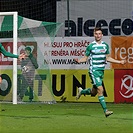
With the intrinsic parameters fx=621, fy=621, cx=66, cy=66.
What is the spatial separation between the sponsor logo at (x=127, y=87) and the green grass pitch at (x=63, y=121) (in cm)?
374

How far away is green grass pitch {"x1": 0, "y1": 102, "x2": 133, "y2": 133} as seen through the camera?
11.9 m

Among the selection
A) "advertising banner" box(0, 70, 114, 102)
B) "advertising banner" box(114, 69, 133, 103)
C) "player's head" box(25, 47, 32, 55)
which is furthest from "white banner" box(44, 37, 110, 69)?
"advertising banner" box(114, 69, 133, 103)

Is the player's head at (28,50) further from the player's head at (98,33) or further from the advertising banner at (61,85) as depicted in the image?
the player's head at (98,33)

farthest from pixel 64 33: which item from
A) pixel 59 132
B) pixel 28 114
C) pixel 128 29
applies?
pixel 59 132

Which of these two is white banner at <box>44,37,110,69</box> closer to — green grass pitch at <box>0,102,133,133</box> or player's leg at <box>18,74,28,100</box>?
player's leg at <box>18,74,28,100</box>

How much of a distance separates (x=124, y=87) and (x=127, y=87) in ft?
0.33

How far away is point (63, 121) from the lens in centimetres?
1356

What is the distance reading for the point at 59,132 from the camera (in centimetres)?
1143

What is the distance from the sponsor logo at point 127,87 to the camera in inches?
818

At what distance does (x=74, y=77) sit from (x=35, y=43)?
70.6 inches

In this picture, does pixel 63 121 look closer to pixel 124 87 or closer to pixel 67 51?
pixel 124 87

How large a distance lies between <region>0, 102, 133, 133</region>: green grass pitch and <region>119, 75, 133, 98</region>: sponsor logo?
3743 millimetres

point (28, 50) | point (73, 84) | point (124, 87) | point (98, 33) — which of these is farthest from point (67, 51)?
point (98, 33)

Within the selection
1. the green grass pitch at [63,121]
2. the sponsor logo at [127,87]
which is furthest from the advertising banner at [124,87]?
the green grass pitch at [63,121]
